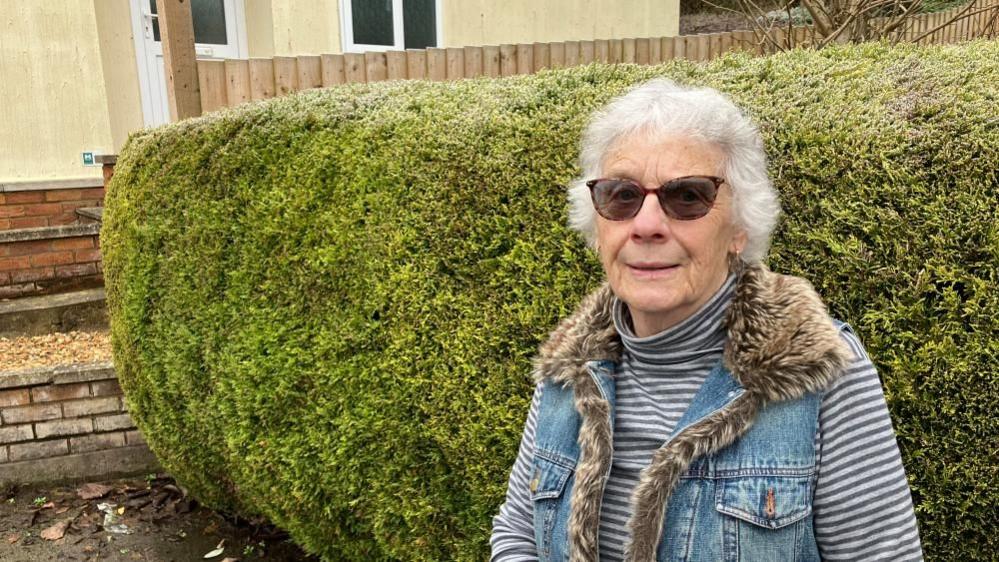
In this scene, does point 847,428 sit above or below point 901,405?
above

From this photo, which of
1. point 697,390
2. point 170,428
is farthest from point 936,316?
point 170,428

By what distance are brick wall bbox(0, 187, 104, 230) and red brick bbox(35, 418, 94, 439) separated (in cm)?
316

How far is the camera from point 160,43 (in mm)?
8438

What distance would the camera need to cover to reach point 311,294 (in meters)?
3.39

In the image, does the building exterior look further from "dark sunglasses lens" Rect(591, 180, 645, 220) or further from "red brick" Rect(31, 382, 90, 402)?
"dark sunglasses lens" Rect(591, 180, 645, 220)

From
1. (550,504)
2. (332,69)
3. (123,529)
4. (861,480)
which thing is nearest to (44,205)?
(332,69)

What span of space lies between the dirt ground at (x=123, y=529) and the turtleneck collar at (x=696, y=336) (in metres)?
3.22

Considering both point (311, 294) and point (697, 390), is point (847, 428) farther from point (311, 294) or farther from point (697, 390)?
point (311, 294)

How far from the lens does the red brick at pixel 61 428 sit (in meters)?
5.02

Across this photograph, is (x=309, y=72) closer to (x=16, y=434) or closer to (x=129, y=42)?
(x=16, y=434)

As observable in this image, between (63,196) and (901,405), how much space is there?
304 inches

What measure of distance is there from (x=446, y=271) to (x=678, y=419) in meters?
1.44

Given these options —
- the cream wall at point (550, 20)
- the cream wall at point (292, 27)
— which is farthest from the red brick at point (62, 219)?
the cream wall at point (550, 20)

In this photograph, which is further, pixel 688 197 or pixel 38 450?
pixel 38 450
